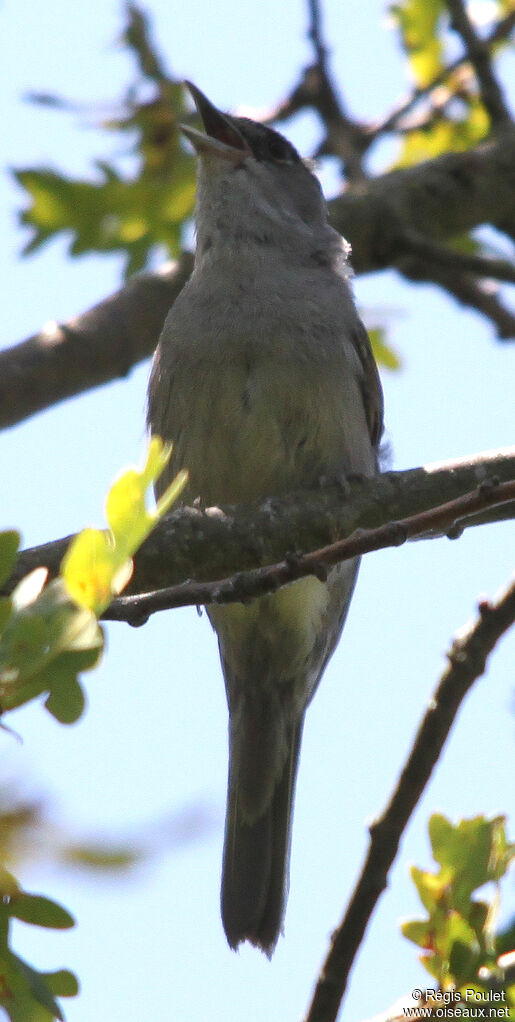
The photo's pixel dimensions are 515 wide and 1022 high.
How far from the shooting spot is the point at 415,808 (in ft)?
13.5

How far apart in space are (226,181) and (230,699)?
8.64ft

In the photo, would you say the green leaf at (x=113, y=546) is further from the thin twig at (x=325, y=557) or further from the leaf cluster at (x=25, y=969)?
the thin twig at (x=325, y=557)

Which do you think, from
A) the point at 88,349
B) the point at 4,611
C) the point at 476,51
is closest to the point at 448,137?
the point at 476,51

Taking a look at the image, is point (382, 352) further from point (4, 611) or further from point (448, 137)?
point (4, 611)

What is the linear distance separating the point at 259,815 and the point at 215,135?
3.59 m

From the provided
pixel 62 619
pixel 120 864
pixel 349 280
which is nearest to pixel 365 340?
pixel 349 280

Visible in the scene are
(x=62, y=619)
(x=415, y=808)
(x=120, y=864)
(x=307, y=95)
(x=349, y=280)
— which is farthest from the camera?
(x=307, y=95)

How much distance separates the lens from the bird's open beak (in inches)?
244

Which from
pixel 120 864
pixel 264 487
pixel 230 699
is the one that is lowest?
pixel 120 864

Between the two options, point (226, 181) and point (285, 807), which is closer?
point (285, 807)

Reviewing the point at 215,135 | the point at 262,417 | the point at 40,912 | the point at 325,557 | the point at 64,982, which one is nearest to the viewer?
the point at 40,912

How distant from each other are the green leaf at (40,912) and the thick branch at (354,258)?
11.1 feet

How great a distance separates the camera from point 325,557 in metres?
2.81

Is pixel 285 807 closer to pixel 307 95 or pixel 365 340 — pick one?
pixel 365 340
